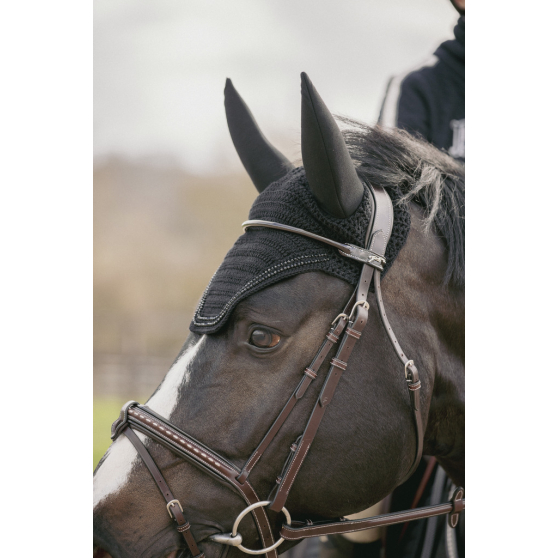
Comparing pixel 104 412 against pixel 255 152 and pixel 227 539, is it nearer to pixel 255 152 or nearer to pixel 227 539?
pixel 227 539

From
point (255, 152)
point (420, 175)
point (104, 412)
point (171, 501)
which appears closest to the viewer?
point (171, 501)

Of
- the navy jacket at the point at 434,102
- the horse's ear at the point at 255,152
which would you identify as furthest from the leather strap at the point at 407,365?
the navy jacket at the point at 434,102

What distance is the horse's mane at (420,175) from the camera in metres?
1.25

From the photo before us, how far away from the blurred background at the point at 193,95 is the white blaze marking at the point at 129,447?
47 centimetres

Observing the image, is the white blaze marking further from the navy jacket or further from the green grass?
the navy jacket

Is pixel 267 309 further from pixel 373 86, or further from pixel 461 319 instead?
pixel 373 86

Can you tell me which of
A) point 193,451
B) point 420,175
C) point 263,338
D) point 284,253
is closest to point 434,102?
point 420,175

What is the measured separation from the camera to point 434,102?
1.84 metres

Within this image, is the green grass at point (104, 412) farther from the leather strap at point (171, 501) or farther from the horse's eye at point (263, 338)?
the horse's eye at point (263, 338)

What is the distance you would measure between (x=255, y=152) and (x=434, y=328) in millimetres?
664

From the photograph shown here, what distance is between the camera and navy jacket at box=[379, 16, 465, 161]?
1733 mm

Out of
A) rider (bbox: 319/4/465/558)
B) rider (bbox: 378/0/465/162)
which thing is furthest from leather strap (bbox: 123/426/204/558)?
rider (bbox: 378/0/465/162)
